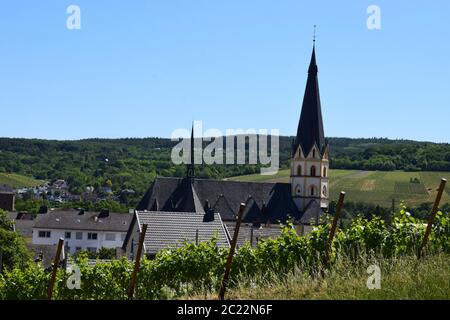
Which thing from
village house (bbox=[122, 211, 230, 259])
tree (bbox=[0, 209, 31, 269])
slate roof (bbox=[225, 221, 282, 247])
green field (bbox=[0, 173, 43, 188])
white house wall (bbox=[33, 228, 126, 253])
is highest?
village house (bbox=[122, 211, 230, 259])

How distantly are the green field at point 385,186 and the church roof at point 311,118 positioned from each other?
18835mm

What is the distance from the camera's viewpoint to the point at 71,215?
270 feet

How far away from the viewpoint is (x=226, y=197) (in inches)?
2808

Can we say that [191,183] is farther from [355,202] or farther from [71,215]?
[355,202]

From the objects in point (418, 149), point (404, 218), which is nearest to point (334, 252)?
point (404, 218)

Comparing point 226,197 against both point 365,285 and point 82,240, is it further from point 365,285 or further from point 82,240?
point 365,285

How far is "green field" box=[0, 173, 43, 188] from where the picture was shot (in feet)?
554

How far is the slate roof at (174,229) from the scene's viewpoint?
3047 cm

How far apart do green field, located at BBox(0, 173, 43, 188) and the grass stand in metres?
159

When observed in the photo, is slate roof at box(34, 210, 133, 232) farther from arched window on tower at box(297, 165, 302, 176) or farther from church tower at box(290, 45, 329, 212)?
arched window on tower at box(297, 165, 302, 176)

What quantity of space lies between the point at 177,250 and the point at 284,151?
111 m

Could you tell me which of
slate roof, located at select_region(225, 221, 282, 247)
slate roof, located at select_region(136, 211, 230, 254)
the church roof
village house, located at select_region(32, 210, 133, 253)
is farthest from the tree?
village house, located at select_region(32, 210, 133, 253)

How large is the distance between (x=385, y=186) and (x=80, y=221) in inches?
1540
